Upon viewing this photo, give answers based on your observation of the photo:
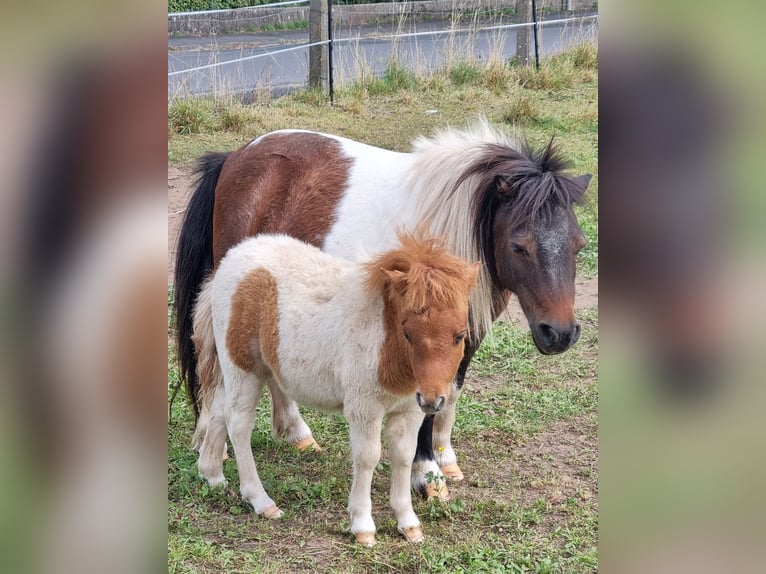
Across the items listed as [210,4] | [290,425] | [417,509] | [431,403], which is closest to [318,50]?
[290,425]

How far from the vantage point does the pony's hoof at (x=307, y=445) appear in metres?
3.95

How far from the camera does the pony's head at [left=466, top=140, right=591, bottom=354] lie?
2869 millimetres

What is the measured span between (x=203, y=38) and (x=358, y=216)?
13.0 m

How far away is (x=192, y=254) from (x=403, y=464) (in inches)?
69.6

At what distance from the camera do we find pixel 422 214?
3.30 metres

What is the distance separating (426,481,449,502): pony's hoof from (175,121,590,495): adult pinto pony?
0.09 ft

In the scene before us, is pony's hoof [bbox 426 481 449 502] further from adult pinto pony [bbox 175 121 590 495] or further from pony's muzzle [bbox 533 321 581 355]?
pony's muzzle [bbox 533 321 581 355]

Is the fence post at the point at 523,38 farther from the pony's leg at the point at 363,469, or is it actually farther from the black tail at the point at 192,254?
the pony's leg at the point at 363,469

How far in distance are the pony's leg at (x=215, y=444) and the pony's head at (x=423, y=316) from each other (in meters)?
0.96

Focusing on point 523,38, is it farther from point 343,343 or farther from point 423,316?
point 423,316
